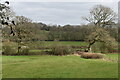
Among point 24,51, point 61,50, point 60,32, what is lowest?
point 24,51

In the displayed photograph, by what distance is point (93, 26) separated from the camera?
127 ft

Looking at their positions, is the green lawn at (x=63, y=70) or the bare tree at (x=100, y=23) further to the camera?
the bare tree at (x=100, y=23)

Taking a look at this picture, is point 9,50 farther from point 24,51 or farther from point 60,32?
point 60,32

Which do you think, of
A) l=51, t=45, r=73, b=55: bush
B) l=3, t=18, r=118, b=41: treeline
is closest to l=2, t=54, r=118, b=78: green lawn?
l=51, t=45, r=73, b=55: bush

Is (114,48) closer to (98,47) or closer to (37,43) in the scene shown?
(98,47)

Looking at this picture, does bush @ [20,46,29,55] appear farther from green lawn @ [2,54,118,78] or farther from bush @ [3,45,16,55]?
green lawn @ [2,54,118,78]

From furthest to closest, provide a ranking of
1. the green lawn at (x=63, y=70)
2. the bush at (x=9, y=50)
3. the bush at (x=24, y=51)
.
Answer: the bush at (x=24, y=51)
the bush at (x=9, y=50)
the green lawn at (x=63, y=70)

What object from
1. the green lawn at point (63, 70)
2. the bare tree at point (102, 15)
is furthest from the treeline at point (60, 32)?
the green lawn at point (63, 70)

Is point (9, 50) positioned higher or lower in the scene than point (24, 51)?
higher

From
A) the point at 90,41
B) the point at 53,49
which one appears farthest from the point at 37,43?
the point at 90,41

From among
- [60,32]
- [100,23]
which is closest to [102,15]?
[100,23]

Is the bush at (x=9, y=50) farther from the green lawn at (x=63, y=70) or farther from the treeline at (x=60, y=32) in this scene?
the green lawn at (x=63, y=70)

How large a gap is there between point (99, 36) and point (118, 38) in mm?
6740

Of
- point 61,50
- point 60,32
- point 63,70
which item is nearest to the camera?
point 63,70
